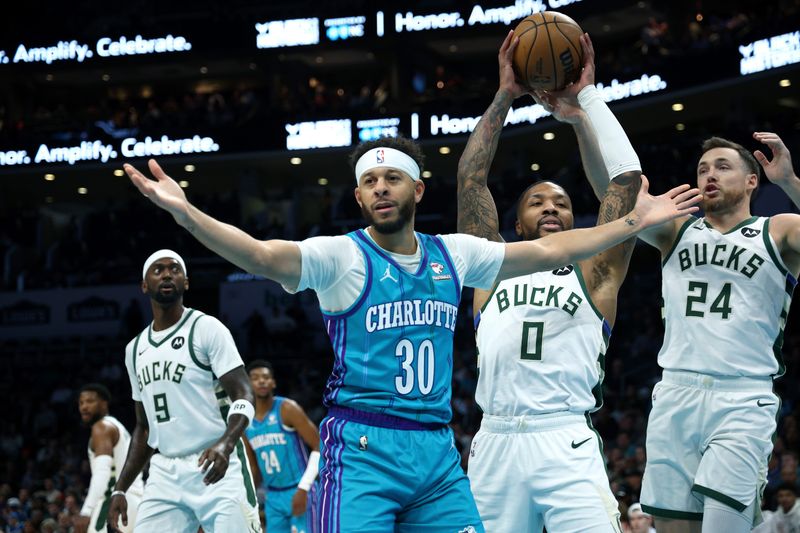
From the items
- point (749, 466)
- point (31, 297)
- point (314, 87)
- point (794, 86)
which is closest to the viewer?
point (749, 466)

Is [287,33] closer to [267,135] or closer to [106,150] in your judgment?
[267,135]

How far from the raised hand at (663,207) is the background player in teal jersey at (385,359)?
283mm

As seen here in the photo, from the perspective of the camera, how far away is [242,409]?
277 inches

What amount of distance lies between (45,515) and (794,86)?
58.0 ft

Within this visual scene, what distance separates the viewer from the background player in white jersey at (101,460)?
9.98 m

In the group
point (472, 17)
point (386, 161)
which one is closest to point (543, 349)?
point (386, 161)

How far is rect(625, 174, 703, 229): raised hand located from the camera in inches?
196

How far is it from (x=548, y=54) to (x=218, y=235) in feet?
8.72

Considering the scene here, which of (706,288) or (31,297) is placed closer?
(706,288)

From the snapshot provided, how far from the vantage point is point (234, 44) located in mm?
28672

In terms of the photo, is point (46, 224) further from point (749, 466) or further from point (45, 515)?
point (749, 466)

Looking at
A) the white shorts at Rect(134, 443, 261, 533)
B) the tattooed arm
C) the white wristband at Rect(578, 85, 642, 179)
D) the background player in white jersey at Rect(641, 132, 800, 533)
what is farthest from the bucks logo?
the white shorts at Rect(134, 443, 261, 533)

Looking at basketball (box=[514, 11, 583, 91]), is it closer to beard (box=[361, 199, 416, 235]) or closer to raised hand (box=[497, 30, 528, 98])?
raised hand (box=[497, 30, 528, 98])

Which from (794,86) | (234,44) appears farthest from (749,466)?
(234,44)
